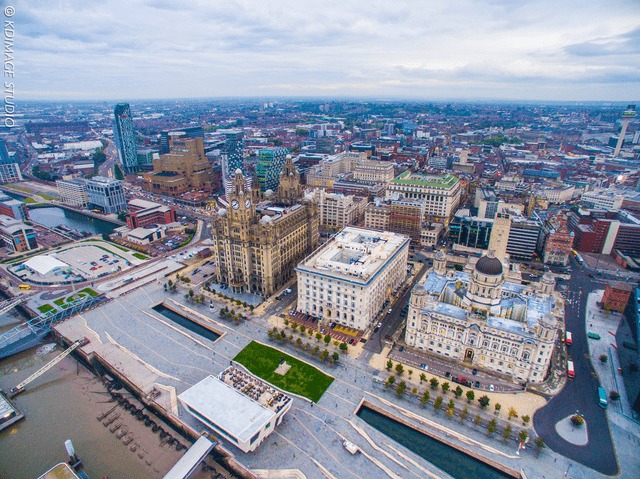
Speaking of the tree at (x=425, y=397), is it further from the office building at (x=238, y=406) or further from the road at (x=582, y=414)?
the office building at (x=238, y=406)

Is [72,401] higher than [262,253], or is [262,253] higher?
[262,253]

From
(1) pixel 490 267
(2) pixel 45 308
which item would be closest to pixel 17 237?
(2) pixel 45 308

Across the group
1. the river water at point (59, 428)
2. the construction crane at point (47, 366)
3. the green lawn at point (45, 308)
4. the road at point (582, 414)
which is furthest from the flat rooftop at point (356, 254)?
Result: the green lawn at point (45, 308)

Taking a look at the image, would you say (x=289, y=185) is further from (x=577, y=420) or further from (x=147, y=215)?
(x=577, y=420)

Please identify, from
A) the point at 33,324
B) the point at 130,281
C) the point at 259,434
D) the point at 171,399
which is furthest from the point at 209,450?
the point at 130,281

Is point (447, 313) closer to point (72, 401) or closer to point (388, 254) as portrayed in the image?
point (388, 254)

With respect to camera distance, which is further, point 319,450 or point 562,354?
point 562,354

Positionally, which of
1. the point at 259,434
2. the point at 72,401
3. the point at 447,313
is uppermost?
the point at 447,313
